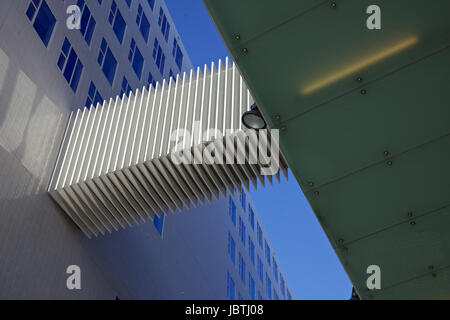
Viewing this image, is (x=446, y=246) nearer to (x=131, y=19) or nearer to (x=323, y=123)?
(x=323, y=123)

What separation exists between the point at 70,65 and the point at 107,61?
274 centimetres

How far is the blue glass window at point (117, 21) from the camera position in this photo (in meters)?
17.8

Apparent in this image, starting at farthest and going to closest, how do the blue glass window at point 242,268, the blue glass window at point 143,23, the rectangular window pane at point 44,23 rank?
1. the blue glass window at point 242,268
2. the blue glass window at point 143,23
3. the rectangular window pane at point 44,23

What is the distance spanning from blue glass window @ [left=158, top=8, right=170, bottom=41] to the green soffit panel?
20.1m

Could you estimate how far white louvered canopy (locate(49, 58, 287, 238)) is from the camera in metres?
10.5

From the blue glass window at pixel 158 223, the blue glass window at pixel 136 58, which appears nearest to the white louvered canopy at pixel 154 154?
the blue glass window at pixel 158 223

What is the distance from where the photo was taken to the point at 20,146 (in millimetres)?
10758

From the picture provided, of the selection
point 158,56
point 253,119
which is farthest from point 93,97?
point 253,119

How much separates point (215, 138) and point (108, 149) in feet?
9.83

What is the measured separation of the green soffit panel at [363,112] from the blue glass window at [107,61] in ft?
37.9

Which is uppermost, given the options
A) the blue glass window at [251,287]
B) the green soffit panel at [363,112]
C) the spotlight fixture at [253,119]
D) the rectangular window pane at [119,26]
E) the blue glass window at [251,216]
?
the blue glass window at [251,216]

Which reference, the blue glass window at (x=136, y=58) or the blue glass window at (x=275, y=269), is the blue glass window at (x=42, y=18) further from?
the blue glass window at (x=275, y=269)

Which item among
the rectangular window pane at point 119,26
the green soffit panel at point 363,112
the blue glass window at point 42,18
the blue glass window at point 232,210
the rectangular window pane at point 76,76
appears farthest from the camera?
the blue glass window at point 232,210

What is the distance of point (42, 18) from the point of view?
1279 centimetres
